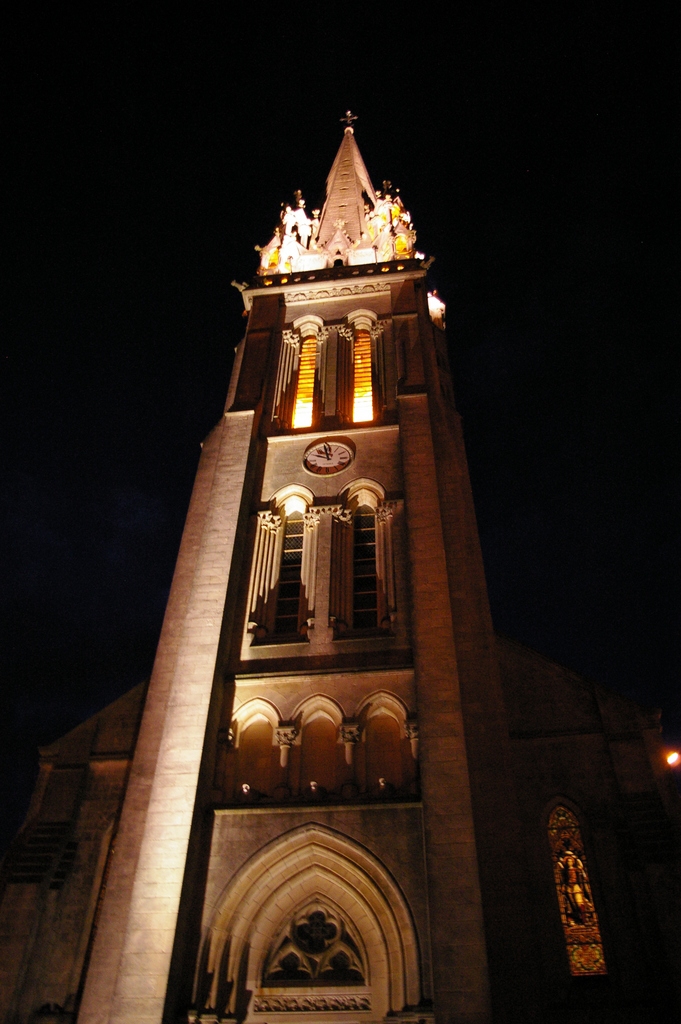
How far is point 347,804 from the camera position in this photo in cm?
1235

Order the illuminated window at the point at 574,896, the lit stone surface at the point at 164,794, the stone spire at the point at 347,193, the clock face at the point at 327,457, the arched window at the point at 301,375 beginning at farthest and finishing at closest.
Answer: the stone spire at the point at 347,193, the arched window at the point at 301,375, the clock face at the point at 327,457, the illuminated window at the point at 574,896, the lit stone surface at the point at 164,794

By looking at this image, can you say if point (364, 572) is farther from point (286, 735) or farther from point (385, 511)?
point (286, 735)

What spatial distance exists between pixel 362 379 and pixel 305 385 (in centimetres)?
160

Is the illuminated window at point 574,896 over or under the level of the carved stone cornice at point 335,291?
under

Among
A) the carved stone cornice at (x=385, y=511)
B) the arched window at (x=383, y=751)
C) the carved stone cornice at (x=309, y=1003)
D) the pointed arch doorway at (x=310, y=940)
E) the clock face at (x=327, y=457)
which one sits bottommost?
the carved stone cornice at (x=309, y=1003)

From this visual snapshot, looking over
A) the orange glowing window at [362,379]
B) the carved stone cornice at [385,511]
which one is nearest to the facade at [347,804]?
the carved stone cornice at [385,511]

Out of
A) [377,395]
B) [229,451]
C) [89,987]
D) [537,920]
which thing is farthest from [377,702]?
[377,395]

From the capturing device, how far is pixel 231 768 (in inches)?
527

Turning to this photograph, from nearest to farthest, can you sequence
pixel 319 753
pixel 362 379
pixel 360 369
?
pixel 319 753 < pixel 362 379 < pixel 360 369

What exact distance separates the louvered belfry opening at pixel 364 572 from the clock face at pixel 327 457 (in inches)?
49.4

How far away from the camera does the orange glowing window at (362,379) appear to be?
2058 centimetres

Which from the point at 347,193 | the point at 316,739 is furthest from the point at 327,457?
the point at 347,193

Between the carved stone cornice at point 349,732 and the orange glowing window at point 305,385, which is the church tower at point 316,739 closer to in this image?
the carved stone cornice at point 349,732

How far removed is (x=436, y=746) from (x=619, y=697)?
14.9 ft
